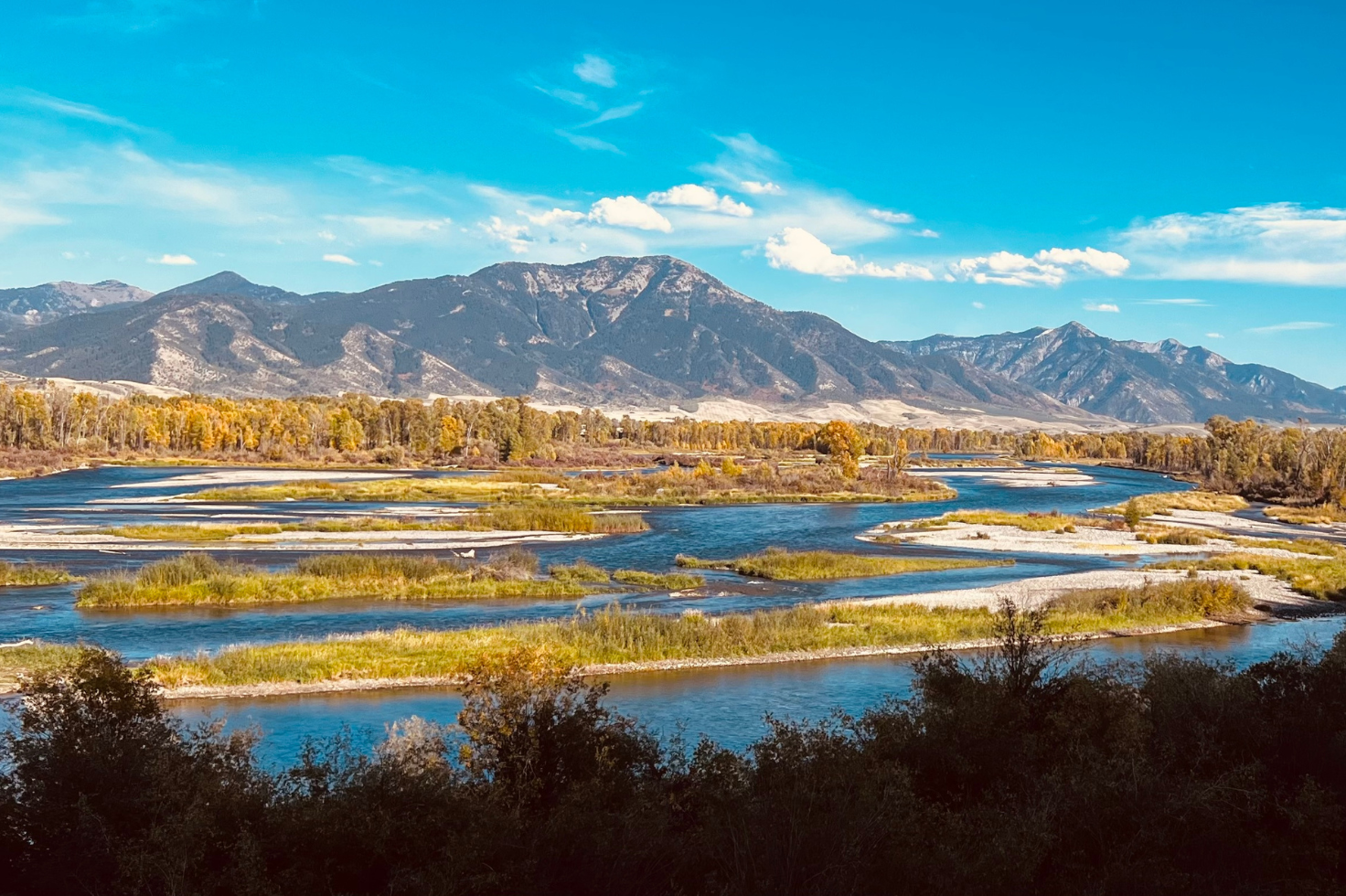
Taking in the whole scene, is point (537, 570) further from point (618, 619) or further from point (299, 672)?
point (299, 672)

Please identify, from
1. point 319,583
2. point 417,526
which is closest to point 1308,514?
point 417,526

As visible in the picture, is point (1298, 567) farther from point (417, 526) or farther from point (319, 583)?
point (417, 526)

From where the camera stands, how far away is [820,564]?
51.9m

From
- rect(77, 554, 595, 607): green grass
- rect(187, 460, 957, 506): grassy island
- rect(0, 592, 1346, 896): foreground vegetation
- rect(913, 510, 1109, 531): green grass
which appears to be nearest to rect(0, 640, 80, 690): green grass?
rect(77, 554, 595, 607): green grass

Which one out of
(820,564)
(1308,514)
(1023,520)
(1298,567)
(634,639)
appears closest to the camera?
(634,639)

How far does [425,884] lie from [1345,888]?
1169 centimetres

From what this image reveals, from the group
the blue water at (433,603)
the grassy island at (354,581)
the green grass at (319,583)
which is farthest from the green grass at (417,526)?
the green grass at (319,583)

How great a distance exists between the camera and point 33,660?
1071 inches

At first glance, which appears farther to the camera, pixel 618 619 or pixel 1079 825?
pixel 618 619

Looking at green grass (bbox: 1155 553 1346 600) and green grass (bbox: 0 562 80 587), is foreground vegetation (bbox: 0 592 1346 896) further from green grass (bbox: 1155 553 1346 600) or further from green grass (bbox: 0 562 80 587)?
green grass (bbox: 1155 553 1346 600)

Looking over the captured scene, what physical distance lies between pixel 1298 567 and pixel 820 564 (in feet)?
83.3

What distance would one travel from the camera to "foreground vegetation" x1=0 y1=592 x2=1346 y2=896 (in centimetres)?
1141

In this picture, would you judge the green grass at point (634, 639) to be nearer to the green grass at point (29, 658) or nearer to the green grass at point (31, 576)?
the green grass at point (29, 658)

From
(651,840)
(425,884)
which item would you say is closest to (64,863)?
(425,884)
